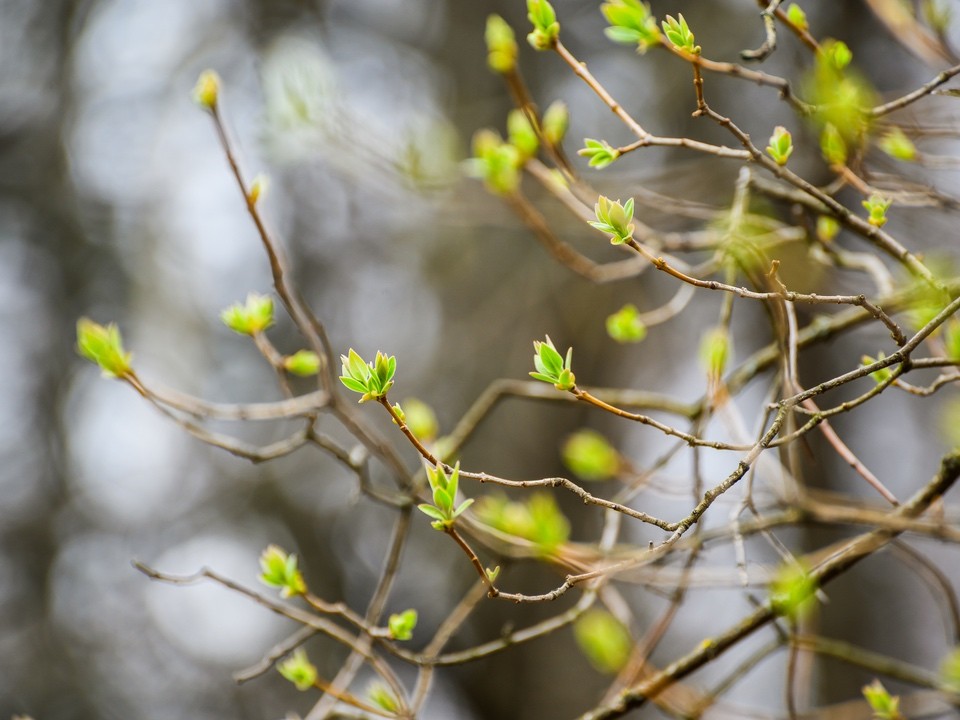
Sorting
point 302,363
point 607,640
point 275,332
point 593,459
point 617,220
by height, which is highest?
point 617,220

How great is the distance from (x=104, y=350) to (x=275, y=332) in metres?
2.92

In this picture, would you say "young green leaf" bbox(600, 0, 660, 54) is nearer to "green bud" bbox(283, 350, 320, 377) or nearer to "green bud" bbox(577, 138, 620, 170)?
"green bud" bbox(577, 138, 620, 170)

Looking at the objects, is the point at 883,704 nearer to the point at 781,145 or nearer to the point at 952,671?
the point at 952,671

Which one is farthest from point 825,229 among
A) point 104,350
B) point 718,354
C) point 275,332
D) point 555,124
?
point 275,332

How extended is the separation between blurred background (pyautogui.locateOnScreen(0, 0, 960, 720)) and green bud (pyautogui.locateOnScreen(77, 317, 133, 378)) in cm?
201

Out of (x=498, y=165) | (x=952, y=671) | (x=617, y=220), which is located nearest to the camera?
(x=617, y=220)

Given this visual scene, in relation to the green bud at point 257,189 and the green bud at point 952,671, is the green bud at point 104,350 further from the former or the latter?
the green bud at point 952,671

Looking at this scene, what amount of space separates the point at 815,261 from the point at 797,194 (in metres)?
0.17

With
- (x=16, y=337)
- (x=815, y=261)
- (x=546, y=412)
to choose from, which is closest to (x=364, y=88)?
(x=546, y=412)

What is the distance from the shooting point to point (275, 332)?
3789 mm

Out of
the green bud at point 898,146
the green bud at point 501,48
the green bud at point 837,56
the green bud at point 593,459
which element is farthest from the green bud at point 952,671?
the green bud at point 501,48

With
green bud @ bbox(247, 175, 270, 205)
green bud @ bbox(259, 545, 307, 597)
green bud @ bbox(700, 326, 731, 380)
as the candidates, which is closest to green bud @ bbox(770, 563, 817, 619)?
green bud @ bbox(700, 326, 731, 380)

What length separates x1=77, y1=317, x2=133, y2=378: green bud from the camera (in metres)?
0.92

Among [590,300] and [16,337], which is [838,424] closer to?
[590,300]
